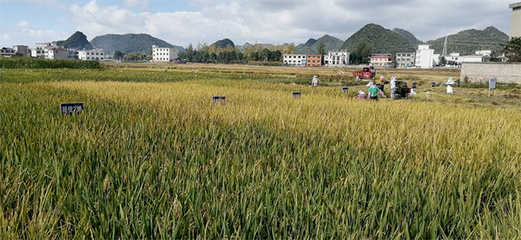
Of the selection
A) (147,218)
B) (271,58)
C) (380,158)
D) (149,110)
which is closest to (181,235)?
(147,218)

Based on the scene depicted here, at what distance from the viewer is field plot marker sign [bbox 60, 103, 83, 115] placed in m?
3.70

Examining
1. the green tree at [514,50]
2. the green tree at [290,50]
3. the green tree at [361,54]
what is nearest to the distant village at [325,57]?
the green tree at [361,54]

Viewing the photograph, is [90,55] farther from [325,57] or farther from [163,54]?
[325,57]

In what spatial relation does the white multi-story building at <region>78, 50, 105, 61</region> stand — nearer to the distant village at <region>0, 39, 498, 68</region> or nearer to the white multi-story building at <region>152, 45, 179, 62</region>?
the distant village at <region>0, 39, 498, 68</region>

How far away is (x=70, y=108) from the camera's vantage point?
3760 millimetres

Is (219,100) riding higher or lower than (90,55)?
lower

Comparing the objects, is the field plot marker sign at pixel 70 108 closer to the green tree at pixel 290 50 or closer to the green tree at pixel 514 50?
the green tree at pixel 514 50

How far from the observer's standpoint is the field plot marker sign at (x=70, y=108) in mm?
3699

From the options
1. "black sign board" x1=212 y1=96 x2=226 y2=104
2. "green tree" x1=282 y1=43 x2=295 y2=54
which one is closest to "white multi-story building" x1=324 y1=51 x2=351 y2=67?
"green tree" x1=282 y1=43 x2=295 y2=54

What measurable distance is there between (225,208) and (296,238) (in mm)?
310

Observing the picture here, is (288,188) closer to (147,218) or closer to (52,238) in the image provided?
(147,218)

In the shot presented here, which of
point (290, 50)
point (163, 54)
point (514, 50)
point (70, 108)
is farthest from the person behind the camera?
point (163, 54)

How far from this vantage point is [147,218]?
4.33ft

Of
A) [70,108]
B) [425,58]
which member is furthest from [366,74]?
[425,58]
